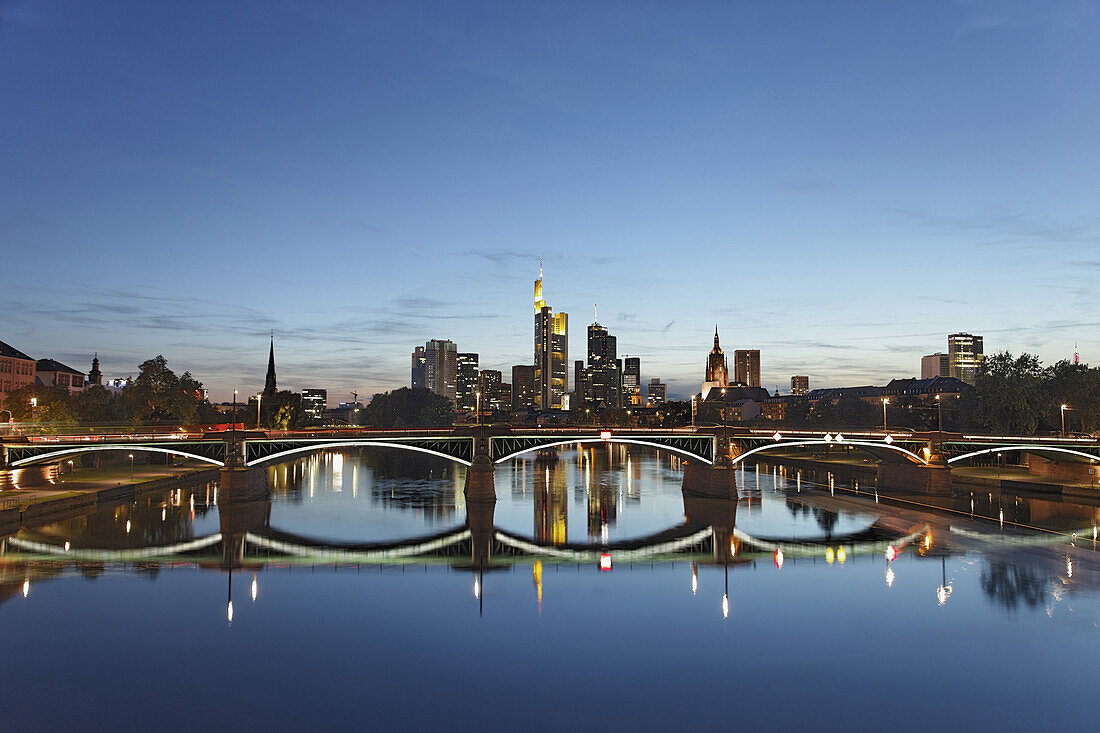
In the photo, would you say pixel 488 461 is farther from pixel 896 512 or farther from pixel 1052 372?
pixel 1052 372

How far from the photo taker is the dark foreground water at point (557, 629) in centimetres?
2495

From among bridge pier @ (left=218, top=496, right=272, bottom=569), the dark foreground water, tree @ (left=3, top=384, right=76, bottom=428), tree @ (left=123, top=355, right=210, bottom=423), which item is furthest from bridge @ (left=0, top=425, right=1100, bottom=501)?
tree @ (left=123, top=355, right=210, bottom=423)

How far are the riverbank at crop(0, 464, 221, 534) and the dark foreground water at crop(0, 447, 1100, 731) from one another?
6.38 feet

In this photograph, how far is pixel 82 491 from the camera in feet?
219

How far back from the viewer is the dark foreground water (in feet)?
81.9

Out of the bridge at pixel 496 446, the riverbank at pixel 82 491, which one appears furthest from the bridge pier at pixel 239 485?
the riverbank at pixel 82 491

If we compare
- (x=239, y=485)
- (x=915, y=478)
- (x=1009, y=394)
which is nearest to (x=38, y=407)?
(x=239, y=485)

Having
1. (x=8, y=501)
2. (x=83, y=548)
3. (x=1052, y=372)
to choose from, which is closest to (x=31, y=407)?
(x=8, y=501)

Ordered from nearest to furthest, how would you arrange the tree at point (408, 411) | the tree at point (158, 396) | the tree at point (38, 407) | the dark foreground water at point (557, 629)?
1. the dark foreground water at point (557, 629)
2. the tree at point (38, 407)
3. the tree at point (158, 396)
4. the tree at point (408, 411)

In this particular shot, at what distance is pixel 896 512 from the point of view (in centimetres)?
7006

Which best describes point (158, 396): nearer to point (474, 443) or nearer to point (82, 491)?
point (82, 491)

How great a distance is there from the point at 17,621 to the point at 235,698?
16.0 meters

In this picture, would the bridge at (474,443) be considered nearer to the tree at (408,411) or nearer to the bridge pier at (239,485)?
the bridge pier at (239,485)

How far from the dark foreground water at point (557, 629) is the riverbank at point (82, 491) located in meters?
1.94
